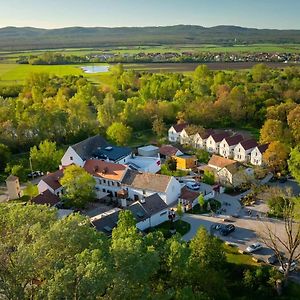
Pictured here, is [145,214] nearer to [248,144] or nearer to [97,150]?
[97,150]

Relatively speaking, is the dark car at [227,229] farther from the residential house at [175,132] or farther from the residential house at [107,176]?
the residential house at [175,132]

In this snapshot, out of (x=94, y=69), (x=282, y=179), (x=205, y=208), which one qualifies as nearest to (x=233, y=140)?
(x=282, y=179)

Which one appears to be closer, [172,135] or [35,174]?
[35,174]

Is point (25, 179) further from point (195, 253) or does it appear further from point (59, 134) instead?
point (195, 253)

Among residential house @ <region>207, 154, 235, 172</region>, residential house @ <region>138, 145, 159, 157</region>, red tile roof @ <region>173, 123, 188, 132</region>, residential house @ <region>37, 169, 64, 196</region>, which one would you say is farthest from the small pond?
residential house @ <region>37, 169, 64, 196</region>

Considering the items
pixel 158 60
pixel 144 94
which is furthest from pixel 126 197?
pixel 158 60

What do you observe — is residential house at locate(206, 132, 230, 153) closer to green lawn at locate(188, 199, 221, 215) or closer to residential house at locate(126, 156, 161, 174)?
residential house at locate(126, 156, 161, 174)
